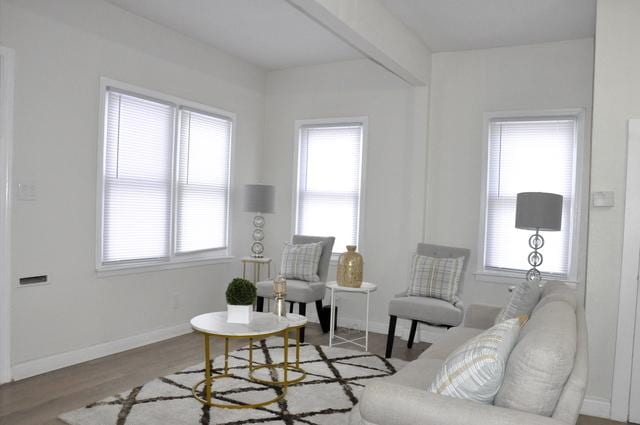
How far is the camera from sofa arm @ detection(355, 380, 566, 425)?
5.37ft

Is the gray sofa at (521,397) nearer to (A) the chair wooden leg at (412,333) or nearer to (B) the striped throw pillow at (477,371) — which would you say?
(B) the striped throw pillow at (477,371)

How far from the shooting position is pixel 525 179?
486 cm

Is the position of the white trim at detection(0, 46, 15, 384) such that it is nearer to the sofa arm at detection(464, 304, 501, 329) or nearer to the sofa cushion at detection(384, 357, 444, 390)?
the sofa cushion at detection(384, 357, 444, 390)

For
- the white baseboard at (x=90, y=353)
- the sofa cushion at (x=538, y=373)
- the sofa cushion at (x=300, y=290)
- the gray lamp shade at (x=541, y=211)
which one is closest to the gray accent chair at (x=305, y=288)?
the sofa cushion at (x=300, y=290)

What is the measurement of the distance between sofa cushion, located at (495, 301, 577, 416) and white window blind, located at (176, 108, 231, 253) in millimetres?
3895

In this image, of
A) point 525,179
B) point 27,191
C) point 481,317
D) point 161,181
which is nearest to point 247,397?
point 481,317

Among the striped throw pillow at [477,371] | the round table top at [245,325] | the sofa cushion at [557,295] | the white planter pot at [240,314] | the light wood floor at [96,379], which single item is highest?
the sofa cushion at [557,295]

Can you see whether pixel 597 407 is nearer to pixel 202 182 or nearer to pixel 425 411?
pixel 425 411

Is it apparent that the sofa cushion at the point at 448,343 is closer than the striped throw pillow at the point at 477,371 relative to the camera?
No

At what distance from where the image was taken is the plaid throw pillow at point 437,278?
4430 millimetres

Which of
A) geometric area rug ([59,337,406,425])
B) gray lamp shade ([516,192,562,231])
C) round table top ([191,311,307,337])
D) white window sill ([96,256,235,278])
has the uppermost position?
gray lamp shade ([516,192,562,231])

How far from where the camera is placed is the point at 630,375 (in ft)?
11.1

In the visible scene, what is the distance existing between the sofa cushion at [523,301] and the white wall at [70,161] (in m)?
3.09

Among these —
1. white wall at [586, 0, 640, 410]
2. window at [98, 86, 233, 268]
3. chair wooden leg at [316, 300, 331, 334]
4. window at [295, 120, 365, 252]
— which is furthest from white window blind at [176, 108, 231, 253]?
white wall at [586, 0, 640, 410]
